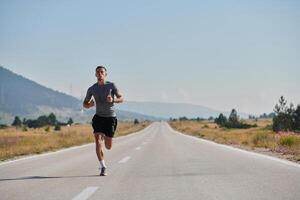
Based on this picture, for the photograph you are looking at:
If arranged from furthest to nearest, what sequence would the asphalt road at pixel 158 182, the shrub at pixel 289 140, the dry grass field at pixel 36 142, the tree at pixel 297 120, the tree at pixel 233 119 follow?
the tree at pixel 233 119, the tree at pixel 297 120, the shrub at pixel 289 140, the dry grass field at pixel 36 142, the asphalt road at pixel 158 182

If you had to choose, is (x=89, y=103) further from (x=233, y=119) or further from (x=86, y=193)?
(x=233, y=119)

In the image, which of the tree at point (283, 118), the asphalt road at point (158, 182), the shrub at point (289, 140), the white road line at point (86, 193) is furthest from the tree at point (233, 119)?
the white road line at point (86, 193)

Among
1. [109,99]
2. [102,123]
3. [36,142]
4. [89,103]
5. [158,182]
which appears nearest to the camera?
[158,182]

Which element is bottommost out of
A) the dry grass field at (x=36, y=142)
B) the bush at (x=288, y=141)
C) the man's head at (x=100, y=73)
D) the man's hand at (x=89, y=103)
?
the dry grass field at (x=36, y=142)

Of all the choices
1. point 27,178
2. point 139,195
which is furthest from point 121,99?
point 139,195

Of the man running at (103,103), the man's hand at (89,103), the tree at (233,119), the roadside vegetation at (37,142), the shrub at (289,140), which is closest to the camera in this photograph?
the man running at (103,103)

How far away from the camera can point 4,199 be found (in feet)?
24.5

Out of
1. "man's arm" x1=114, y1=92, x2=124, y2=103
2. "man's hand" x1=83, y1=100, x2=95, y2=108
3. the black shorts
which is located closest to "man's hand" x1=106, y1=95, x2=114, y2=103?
"man's arm" x1=114, y1=92, x2=124, y2=103

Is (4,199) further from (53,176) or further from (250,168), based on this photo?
(250,168)

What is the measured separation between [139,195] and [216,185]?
1602 millimetres

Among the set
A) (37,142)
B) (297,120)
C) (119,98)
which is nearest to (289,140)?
(119,98)

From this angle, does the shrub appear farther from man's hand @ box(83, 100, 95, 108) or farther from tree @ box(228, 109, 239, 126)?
tree @ box(228, 109, 239, 126)

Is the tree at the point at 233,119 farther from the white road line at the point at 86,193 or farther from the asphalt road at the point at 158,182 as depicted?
the white road line at the point at 86,193

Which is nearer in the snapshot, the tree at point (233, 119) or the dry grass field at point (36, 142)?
the dry grass field at point (36, 142)
